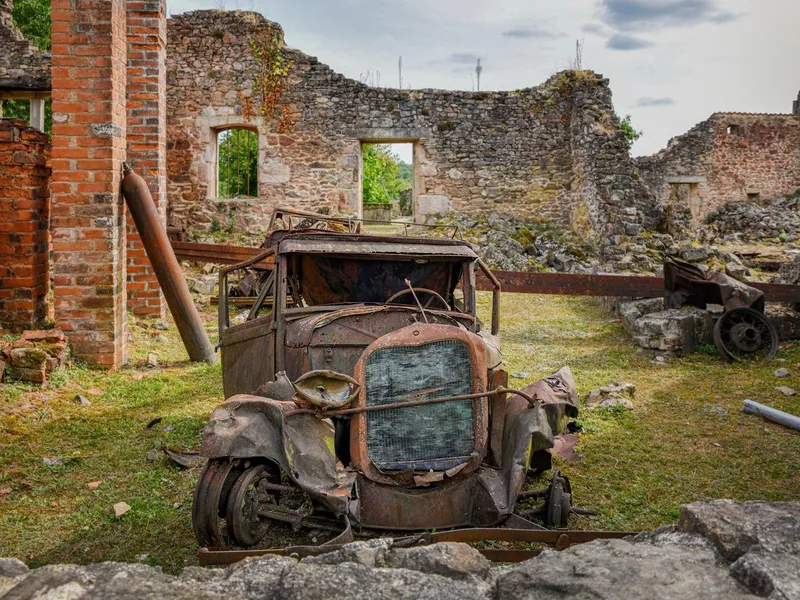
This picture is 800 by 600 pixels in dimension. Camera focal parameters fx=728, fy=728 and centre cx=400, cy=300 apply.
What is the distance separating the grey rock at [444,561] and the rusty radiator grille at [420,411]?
1.52 metres

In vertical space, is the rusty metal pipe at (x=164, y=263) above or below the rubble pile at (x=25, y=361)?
above

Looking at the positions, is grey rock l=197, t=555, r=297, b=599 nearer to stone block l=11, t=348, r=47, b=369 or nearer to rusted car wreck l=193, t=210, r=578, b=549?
rusted car wreck l=193, t=210, r=578, b=549

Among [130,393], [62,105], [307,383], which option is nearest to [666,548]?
[307,383]

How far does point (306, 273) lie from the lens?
5645mm

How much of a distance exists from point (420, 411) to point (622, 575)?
1979mm

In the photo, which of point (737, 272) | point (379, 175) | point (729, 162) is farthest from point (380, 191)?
point (737, 272)

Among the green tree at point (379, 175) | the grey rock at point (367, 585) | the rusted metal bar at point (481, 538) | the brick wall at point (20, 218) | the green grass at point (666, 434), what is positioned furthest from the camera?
the green tree at point (379, 175)

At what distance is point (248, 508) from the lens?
3.52 metres

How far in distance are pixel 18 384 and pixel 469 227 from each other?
11.6 m

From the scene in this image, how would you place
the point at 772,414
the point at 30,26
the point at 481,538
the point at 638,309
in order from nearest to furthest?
the point at 481,538
the point at 772,414
the point at 638,309
the point at 30,26

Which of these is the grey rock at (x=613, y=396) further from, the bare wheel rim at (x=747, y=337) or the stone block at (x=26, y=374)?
the stone block at (x=26, y=374)

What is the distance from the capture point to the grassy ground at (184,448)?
3.92 meters

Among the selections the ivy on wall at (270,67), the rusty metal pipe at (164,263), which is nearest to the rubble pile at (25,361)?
the rusty metal pipe at (164,263)

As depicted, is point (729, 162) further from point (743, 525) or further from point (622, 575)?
point (622, 575)
